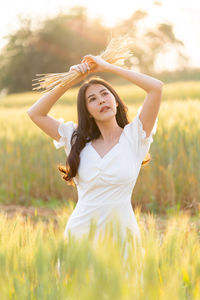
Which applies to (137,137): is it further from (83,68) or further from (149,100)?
(83,68)

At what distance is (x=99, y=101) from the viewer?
2.18 meters

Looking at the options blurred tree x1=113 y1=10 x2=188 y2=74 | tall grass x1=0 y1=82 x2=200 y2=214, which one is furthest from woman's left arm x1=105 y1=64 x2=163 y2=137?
blurred tree x1=113 y1=10 x2=188 y2=74

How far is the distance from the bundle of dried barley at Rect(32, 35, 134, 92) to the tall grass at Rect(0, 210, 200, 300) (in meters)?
1.27

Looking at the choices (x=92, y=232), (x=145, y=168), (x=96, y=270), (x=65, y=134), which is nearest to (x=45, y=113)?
(x=65, y=134)

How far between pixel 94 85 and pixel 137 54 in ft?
91.2

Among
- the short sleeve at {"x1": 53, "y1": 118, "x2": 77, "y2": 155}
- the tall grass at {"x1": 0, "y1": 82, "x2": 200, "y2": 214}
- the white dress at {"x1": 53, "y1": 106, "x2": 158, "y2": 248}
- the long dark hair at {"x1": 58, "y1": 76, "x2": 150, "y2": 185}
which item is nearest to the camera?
the white dress at {"x1": 53, "y1": 106, "x2": 158, "y2": 248}

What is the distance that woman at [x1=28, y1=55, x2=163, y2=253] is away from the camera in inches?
82.0

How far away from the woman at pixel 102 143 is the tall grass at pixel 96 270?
3.04 ft

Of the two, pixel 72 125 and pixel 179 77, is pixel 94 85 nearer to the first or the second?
pixel 72 125

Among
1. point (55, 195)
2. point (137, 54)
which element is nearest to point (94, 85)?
point (55, 195)

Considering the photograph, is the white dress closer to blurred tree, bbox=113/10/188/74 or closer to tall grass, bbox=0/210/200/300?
tall grass, bbox=0/210/200/300

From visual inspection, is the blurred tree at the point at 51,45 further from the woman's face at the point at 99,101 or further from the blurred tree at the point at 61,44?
the woman's face at the point at 99,101

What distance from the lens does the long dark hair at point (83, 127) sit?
219 centimetres

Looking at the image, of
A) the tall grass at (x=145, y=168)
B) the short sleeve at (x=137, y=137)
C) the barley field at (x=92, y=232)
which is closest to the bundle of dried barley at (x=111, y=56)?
the short sleeve at (x=137, y=137)
